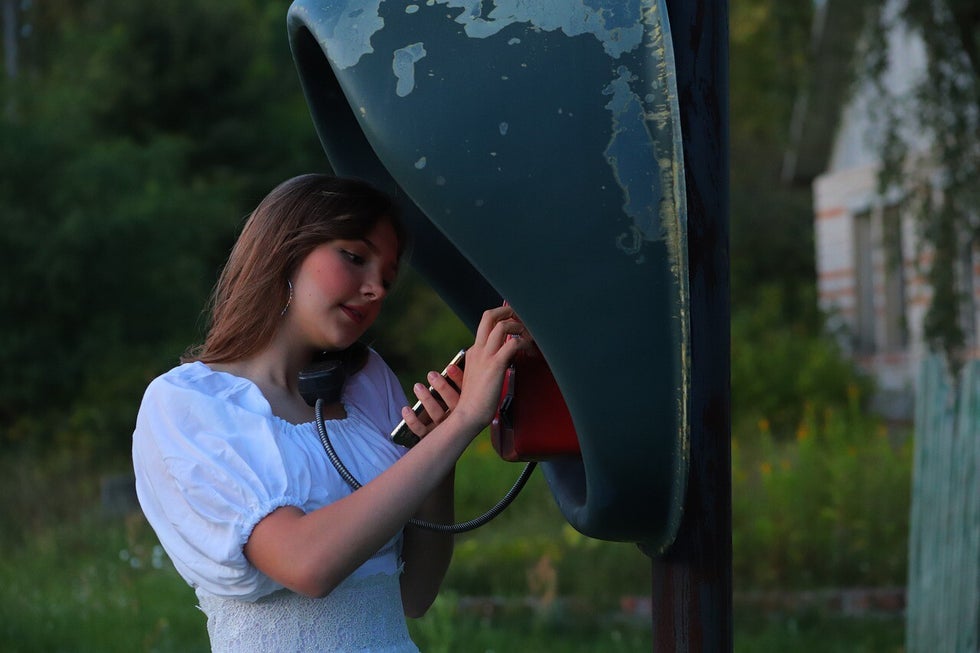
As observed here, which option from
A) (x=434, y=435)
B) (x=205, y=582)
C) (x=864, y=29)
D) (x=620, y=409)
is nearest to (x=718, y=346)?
(x=620, y=409)

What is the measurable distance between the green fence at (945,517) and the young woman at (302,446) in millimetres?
2685

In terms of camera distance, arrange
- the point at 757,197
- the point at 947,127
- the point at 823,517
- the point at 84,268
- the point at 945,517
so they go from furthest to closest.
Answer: the point at 757,197 → the point at 84,268 → the point at 947,127 → the point at 823,517 → the point at 945,517

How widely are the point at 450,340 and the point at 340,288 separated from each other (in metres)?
13.3

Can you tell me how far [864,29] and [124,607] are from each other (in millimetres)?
5229

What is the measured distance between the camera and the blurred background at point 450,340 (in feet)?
16.9

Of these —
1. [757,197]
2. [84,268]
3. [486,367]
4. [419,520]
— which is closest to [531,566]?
[419,520]

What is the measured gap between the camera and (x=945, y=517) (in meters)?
4.35

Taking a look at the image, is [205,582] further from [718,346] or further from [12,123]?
[12,123]

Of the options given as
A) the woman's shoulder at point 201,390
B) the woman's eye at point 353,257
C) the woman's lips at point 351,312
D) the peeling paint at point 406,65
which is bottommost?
the woman's shoulder at point 201,390

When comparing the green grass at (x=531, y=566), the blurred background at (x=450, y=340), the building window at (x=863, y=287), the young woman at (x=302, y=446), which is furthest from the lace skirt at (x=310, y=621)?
the building window at (x=863, y=287)

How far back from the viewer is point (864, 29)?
7355 mm

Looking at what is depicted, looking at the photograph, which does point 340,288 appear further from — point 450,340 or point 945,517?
point 450,340

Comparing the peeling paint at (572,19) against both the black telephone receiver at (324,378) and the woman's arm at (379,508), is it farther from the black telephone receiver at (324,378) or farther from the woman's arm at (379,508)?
the black telephone receiver at (324,378)

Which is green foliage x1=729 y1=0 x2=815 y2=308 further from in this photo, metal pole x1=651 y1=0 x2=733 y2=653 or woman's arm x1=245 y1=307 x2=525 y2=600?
woman's arm x1=245 y1=307 x2=525 y2=600
